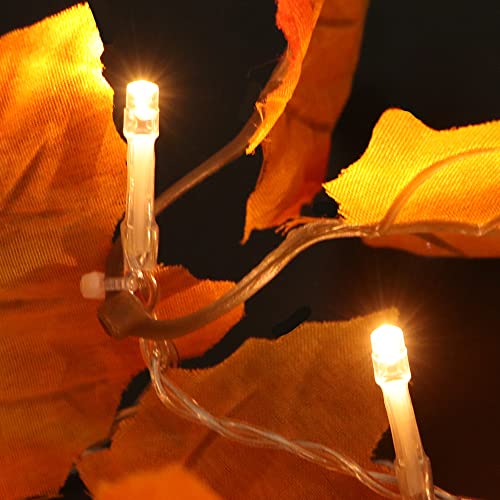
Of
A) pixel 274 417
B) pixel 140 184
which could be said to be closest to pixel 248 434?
pixel 274 417

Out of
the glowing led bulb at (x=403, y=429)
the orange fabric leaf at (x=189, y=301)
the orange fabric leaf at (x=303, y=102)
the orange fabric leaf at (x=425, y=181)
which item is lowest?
the glowing led bulb at (x=403, y=429)

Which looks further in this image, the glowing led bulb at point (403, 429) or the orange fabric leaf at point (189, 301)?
the orange fabric leaf at point (189, 301)

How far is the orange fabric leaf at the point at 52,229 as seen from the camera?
52cm

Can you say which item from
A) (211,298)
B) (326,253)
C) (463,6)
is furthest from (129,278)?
(463,6)

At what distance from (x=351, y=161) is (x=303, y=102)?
6 centimetres

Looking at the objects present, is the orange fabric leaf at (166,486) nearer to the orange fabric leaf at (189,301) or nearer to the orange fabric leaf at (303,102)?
the orange fabric leaf at (189,301)

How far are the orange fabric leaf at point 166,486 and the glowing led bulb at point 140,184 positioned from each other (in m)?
0.16

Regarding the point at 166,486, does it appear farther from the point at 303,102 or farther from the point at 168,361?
the point at 303,102

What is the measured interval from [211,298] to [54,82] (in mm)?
183

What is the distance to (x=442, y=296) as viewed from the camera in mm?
600

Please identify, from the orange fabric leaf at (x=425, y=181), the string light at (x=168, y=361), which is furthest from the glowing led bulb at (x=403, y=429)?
the orange fabric leaf at (x=425, y=181)

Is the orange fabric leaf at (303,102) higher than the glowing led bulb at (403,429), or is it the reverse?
the orange fabric leaf at (303,102)

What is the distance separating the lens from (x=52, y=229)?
522 millimetres

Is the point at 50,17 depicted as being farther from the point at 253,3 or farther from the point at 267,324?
the point at 267,324
